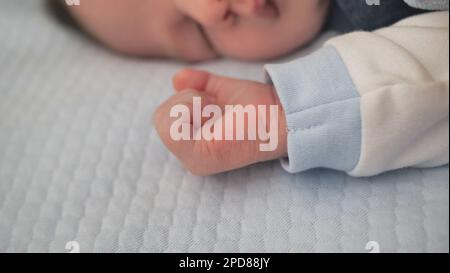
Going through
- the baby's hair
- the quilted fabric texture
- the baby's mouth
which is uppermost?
the baby's hair

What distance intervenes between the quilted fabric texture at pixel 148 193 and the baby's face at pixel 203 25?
0.02 meters

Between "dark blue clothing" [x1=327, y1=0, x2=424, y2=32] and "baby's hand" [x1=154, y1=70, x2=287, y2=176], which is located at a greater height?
"dark blue clothing" [x1=327, y1=0, x2=424, y2=32]

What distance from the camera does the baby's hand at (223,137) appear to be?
415 mm

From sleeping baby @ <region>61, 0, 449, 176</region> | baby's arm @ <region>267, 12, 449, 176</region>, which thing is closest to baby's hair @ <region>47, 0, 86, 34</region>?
sleeping baby @ <region>61, 0, 449, 176</region>

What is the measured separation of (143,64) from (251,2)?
0.15m

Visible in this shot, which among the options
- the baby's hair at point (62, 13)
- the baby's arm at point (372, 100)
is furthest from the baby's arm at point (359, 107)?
the baby's hair at point (62, 13)

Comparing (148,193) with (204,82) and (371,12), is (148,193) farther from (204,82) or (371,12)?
(371,12)

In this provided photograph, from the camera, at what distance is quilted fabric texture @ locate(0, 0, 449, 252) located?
39 cm

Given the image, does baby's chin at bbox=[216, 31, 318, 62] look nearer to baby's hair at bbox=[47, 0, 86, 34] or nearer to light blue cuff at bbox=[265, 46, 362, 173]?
light blue cuff at bbox=[265, 46, 362, 173]

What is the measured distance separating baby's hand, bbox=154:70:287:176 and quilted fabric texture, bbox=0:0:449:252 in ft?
0.06

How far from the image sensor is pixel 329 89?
15.7 inches

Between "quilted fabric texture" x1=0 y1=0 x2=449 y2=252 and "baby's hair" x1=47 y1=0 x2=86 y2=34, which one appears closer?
"quilted fabric texture" x1=0 y1=0 x2=449 y2=252

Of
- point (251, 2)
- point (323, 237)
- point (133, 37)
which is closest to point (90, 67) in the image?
point (133, 37)

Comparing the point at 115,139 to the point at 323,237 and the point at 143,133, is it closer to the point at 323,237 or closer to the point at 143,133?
the point at 143,133
